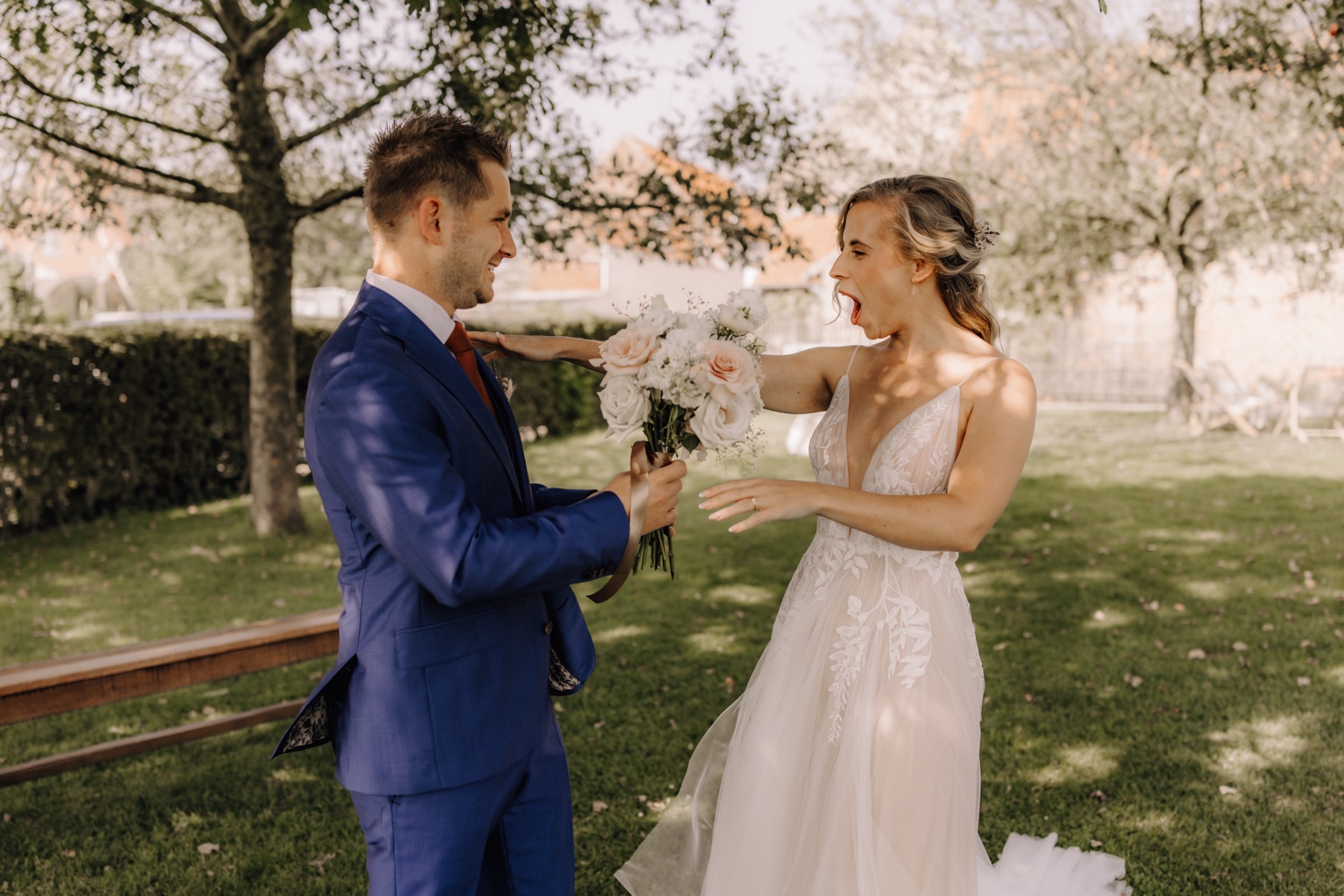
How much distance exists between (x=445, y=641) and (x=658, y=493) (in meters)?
0.58

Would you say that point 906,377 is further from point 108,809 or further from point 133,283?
point 133,283

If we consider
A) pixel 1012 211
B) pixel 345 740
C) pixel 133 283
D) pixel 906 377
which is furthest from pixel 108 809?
pixel 133 283

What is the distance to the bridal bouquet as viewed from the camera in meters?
2.37

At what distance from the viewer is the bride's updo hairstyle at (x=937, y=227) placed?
2713mm

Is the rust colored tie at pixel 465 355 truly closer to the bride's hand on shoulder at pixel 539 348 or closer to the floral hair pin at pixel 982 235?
the bride's hand on shoulder at pixel 539 348

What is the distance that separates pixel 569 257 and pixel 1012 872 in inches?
245

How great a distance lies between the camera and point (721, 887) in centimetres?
282

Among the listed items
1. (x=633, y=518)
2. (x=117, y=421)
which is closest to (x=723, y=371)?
(x=633, y=518)

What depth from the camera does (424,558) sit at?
188cm

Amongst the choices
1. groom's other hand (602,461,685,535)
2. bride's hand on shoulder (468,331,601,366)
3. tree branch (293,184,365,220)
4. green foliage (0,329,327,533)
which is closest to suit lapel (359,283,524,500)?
groom's other hand (602,461,685,535)

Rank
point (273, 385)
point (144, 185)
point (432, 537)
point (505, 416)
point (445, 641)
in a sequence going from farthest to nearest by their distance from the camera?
point (273, 385), point (144, 185), point (505, 416), point (445, 641), point (432, 537)

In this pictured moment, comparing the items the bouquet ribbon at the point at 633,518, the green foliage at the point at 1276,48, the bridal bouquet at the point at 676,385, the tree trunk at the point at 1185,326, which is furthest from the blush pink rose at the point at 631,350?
the tree trunk at the point at 1185,326

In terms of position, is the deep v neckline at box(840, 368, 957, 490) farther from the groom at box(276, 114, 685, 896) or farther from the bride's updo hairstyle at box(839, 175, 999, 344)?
the groom at box(276, 114, 685, 896)

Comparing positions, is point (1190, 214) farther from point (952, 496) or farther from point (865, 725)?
point (865, 725)
